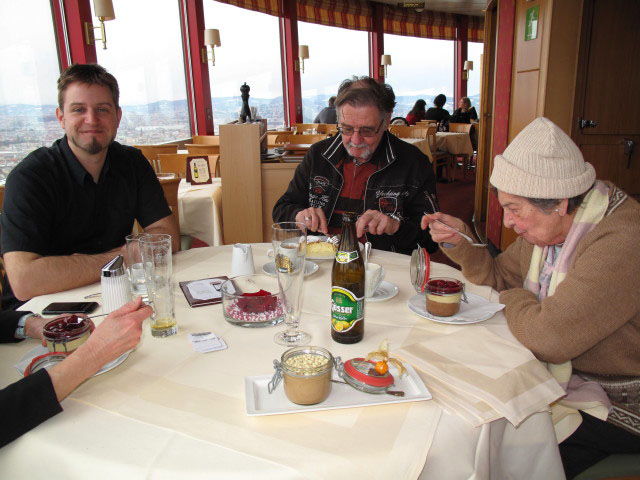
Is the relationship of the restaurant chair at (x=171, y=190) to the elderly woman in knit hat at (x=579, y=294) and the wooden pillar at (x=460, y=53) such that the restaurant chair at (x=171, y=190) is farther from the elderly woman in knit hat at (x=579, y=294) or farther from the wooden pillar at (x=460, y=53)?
the wooden pillar at (x=460, y=53)

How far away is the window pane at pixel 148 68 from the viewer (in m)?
6.07

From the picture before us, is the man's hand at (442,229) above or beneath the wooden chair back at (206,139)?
beneath

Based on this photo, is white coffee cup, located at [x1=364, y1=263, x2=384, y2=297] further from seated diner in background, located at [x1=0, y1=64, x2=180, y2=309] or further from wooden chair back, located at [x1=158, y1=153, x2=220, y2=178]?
wooden chair back, located at [x1=158, y1=153, x2=220, y2=178]

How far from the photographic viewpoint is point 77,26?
5.27 m

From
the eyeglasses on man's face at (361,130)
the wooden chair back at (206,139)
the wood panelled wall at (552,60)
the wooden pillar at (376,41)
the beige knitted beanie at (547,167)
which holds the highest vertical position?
the wooden pillar at (376,41)

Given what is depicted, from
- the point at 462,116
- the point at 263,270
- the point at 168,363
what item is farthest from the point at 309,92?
the point at 168,363

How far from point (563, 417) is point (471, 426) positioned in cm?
51

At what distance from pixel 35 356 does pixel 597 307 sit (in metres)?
1.28

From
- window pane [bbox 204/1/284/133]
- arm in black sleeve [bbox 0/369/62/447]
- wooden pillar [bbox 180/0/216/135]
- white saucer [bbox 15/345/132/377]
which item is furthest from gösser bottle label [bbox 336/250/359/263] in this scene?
wooden pillar [bbox 180/0/216/135]

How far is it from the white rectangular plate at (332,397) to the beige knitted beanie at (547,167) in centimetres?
61

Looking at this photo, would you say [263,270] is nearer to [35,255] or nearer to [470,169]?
[35,255]

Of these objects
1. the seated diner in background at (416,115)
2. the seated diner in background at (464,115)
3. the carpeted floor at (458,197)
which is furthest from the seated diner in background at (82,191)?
the seated diner in background at (464,115)

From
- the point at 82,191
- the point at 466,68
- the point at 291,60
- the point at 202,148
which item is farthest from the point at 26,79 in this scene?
the point at 466,68

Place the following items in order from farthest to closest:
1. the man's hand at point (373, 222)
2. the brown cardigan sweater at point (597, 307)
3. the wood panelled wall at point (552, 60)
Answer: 1. the wood panelled wall at point (552, 60)
2. the man's hand at point (373, 222)
3. the brown cardigan sweater at point (597, 307)
